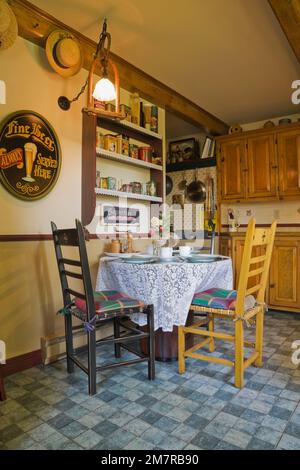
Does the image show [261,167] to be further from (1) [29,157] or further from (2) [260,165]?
(1) [29,157]

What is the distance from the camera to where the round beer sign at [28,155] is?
2129 mm

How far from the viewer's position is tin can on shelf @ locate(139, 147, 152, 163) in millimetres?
3357

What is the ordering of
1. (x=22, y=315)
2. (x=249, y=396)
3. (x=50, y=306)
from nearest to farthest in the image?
(x=249, y=396) < (x=22, y=315) < (x=50, y=306)

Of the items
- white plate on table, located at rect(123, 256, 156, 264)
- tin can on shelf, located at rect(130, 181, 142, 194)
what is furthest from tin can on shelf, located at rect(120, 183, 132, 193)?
white plate on table, located at rect(123, 256, 156, 264)

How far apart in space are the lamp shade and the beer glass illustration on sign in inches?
24.5

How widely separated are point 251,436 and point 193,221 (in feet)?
11.8

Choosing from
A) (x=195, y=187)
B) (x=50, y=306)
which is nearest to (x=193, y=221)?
(x=195, y=187)

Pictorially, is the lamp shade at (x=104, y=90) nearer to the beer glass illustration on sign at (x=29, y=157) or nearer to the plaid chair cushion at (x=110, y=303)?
the beer glass illustration on sign at (x=29, y=157)

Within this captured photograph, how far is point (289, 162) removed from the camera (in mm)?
3867

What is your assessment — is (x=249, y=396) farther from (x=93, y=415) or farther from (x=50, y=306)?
(x=50, y=306)

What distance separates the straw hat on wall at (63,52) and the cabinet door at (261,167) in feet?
8.35

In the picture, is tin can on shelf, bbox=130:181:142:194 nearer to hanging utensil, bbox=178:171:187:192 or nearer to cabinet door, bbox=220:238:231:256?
cabinet door, bbox=220:238:231:256

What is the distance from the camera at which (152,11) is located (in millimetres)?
2262

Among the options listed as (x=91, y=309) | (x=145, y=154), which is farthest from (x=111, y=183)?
(x=91, y=309)
